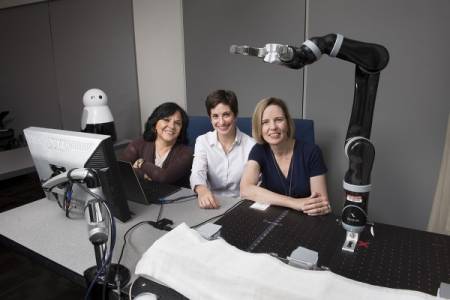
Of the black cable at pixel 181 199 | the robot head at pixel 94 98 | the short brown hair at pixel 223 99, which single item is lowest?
the black cable at pixel 181 199

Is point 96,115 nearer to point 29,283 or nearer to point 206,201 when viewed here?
point 29,283

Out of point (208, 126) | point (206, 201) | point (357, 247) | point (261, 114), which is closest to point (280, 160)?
point (261, 114)

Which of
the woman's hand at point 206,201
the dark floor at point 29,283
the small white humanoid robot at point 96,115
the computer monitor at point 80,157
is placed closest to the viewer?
the computer monitor at point 80,157

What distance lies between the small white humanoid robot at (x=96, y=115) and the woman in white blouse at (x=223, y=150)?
1.02m

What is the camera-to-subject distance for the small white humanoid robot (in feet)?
7.95

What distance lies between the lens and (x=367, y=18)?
1850mm

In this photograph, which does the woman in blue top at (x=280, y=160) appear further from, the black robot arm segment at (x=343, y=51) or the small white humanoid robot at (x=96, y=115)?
the small white humanoid robot at (x=96, y=115)

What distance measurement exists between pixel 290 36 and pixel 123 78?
1593 mm

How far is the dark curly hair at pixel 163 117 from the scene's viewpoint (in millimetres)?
1848

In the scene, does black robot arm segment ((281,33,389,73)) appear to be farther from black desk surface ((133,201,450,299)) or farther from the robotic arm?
black desk surface ((133,201,450,299))

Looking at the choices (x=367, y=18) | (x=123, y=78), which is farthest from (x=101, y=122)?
(x=367, y=18)

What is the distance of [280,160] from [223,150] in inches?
13.8

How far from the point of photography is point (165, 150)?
192cm

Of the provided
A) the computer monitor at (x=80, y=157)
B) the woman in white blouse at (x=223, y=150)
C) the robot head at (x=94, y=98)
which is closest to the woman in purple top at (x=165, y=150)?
the woman in white blouse at (x=223, y=150)
